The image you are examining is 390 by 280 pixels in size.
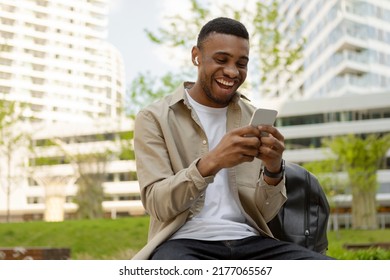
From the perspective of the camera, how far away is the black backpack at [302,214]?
5.10ft

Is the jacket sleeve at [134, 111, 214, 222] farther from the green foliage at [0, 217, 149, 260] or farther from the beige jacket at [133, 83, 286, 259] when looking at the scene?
the green foliage at [0, 217, 149, 260]

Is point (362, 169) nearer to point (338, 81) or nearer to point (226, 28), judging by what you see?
point (338, 81)

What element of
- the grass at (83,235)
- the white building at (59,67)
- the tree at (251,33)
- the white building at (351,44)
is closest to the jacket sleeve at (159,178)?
the white building at (59,67)

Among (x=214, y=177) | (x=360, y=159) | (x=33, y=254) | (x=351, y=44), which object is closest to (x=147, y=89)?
(x=360, y=159)

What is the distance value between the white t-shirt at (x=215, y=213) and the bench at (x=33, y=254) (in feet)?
14.4

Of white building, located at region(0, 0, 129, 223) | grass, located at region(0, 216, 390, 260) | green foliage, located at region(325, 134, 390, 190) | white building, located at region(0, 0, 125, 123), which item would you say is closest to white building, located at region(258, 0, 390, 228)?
green foliage, located at region(325, 134, 390, 190)

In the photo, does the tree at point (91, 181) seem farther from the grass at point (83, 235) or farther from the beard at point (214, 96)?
the beard at point (214, 96)

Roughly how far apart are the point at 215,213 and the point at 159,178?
0.15 meters

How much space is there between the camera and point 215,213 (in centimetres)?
140

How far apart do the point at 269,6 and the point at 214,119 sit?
1006 cm

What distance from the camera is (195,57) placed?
1.46 meters

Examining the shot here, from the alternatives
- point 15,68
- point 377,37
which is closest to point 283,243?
point 15,68
